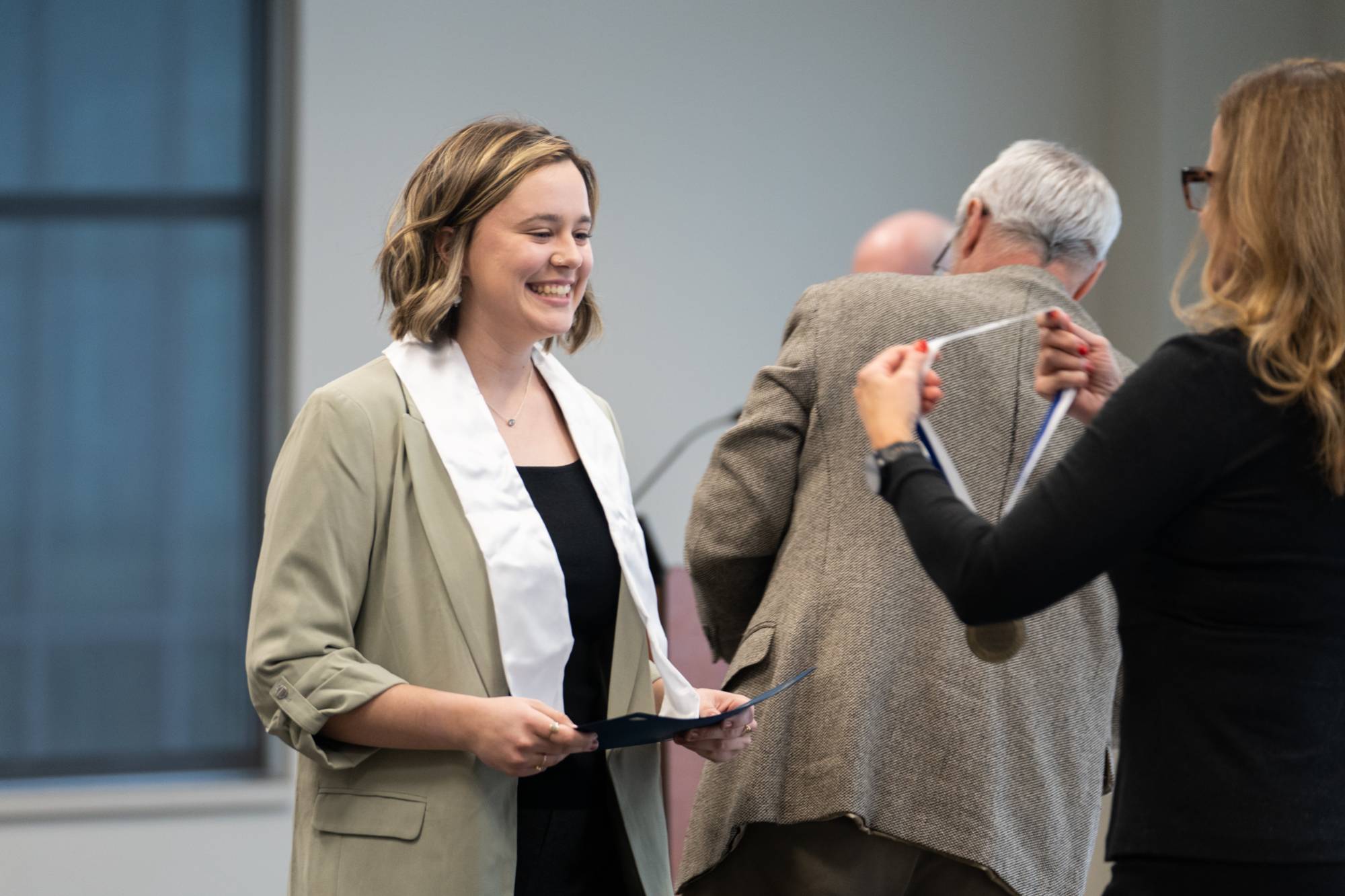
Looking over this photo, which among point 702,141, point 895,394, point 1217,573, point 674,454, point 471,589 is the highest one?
point 702,141

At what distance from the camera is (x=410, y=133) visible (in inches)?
148

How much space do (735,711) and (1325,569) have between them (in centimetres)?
61

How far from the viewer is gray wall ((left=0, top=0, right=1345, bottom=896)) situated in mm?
3676

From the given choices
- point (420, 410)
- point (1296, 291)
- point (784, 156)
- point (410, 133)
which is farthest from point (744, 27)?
point (1296, 291)

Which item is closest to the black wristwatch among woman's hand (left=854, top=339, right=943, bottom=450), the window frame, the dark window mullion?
woman's hand (left=854, top=339, right=943, bottom=450)

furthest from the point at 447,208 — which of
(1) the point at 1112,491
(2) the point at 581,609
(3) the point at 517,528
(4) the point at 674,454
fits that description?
(4) the point at 674,454

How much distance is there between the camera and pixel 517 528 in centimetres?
151

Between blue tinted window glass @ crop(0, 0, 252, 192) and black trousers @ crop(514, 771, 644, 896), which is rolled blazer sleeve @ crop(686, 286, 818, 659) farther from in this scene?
blue tinted window glass @ crop(0, 0, 252, 192)

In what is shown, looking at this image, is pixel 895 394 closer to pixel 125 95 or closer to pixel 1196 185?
pixel 1196 185

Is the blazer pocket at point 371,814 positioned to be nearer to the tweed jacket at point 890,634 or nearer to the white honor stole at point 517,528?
the white honor stole at point 517,528

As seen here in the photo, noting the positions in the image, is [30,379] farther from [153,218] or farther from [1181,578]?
[1181,578]

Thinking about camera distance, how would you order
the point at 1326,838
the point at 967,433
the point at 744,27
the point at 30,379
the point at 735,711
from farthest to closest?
the point at 744,27 → the point at 30,379 → the point at 967,433 → the point at 735,711 → the point at 1326,838

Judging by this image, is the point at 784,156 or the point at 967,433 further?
the point at 784,156

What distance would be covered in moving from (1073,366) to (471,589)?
0.69 metres
